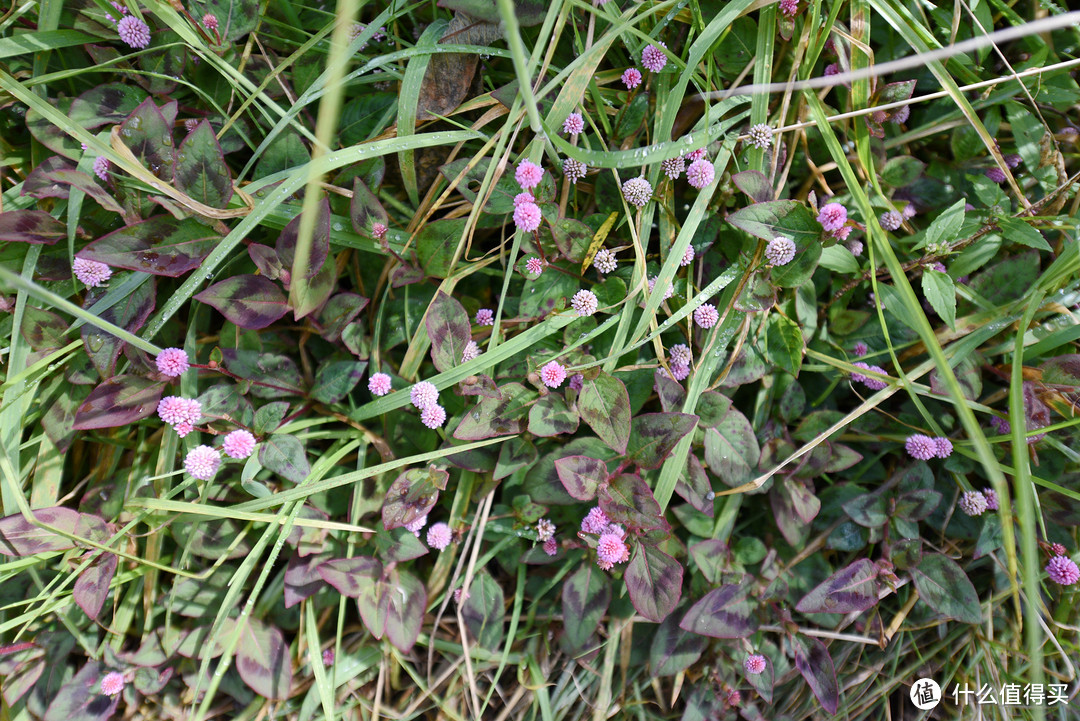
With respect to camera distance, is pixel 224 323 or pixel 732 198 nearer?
pixel 732 198

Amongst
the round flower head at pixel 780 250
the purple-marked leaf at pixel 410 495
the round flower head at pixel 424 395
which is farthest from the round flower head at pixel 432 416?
the round flower head at pixel 780 250

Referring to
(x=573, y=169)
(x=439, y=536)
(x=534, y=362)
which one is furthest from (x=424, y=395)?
(x=573, y=169)

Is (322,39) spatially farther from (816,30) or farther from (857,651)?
(857,651)

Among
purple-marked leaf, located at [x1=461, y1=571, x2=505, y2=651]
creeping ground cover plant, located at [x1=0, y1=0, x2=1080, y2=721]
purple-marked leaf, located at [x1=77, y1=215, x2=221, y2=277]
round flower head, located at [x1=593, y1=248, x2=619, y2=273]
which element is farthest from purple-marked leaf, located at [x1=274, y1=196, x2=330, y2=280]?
purple-marked leaf, located at [x1=461, y1=571, x2=505, y2=651]

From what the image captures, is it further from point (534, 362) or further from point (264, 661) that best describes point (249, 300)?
point (264, 661)

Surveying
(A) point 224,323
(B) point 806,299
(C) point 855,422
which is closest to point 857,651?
(C) point 855,422

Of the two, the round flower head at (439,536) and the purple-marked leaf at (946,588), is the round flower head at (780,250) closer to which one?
the purple-marked leaf at (946,588)

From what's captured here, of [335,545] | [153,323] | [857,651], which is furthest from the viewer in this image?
[857,651]
